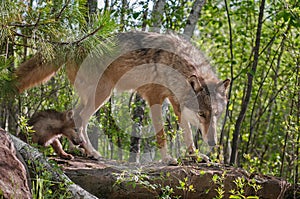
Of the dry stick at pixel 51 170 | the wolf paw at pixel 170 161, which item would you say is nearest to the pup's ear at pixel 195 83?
the wolf paw at pixel 170 161

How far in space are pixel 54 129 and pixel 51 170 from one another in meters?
1.77

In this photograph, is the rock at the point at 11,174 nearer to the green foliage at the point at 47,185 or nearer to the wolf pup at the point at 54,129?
the green foliage at the point at 47,185

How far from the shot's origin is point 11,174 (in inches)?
119

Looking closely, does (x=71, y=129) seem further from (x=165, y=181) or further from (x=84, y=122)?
(x=165, y=181)

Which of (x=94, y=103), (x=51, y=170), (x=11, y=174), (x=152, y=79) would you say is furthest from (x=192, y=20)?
(x=11, y=174)

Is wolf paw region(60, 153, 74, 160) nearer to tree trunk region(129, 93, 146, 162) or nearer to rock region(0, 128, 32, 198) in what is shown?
rock region(0, 128, 32, 198)

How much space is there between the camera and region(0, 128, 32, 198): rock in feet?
9.28

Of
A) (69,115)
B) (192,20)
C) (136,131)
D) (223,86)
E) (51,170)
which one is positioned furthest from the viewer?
(136,131)

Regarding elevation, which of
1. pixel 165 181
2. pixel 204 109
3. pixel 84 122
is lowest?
pixel 165 181

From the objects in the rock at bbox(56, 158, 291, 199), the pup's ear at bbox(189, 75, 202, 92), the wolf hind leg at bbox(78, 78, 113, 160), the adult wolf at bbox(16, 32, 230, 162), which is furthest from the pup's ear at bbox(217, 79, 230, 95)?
the wolf hind leg at bbox(78, 78, 113, 160)

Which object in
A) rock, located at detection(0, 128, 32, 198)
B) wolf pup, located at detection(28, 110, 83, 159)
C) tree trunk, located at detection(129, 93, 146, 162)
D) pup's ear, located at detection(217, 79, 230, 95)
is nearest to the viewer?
rock, located at detection(0, 128, 32, 198)

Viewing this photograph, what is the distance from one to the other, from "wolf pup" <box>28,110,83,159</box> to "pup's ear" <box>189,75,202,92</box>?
5.18 ft

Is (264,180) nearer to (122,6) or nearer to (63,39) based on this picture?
(63,39)

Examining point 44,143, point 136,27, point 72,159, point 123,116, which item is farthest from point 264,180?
point 123,116
